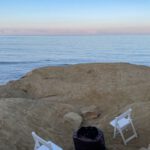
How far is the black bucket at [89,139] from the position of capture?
9.41m

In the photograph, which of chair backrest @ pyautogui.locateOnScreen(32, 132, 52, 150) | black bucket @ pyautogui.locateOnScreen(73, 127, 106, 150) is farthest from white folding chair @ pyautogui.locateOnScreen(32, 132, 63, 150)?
black bucket @ pyautogui.locateOnScreen(73, 127, 106, 150)

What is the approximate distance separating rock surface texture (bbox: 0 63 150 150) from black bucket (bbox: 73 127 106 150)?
0.80 meters

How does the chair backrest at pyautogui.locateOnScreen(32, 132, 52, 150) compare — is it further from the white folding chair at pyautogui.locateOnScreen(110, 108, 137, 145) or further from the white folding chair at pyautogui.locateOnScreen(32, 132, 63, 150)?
the white folding chair at pyautogui.locateOnScreen(110, 108, 137, 145)

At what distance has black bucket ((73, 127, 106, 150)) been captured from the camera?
30.9ft

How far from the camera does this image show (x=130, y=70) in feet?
62.3

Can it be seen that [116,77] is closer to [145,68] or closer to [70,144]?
[145,68]

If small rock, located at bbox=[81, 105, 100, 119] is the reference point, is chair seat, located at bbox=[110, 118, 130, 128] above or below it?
above

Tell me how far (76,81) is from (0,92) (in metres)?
3.97

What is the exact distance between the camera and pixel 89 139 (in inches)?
375

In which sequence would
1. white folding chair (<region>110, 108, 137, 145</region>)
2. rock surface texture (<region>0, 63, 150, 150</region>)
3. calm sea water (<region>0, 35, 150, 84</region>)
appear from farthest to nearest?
calm sea water (<region>0, 35, 150, 84</region>)
rock surface texture (<region>0, 63, 150, 150</region>)
white folding chair (<region>110, 108, 137, 145</region>)

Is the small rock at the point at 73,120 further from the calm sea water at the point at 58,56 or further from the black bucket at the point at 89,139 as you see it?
the calm sea water at the point at 58,56

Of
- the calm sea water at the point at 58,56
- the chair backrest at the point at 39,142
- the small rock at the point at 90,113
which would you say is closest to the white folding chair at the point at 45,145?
the chair backrest at the point at 39,142

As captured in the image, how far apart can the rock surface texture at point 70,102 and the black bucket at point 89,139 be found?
80cm

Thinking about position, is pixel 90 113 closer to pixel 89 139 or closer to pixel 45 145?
pixel 89 139
